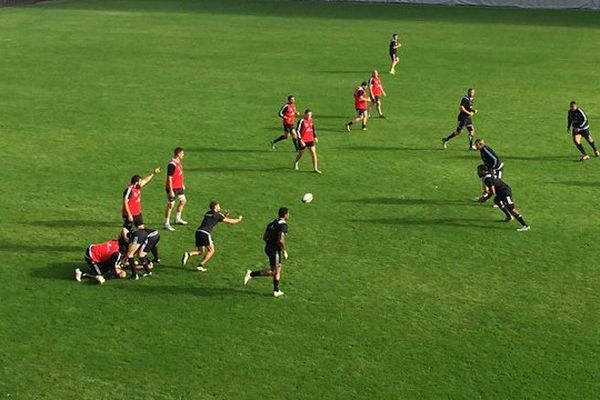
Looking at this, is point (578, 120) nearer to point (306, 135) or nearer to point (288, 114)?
point (306, 135)

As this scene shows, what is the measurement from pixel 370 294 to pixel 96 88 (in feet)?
79.4

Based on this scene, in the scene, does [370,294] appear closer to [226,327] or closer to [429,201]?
[226,327]

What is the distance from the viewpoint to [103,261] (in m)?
17.2

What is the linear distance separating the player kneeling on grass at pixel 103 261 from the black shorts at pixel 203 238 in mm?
1652

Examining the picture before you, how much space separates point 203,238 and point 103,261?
2.12 m

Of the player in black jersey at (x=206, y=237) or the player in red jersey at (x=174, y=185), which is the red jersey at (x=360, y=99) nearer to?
the player in red jersey at (x=174, y=185)

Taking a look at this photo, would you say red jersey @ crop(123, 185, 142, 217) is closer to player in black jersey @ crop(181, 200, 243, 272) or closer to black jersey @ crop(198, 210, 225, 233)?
player in black jersey @ crop(181, 200, 243, 272)

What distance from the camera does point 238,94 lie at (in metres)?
36.1

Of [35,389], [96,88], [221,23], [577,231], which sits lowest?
[35,389]

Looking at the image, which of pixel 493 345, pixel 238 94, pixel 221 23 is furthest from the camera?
pixel 221 23

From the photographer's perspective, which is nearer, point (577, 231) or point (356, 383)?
point (356, 383)

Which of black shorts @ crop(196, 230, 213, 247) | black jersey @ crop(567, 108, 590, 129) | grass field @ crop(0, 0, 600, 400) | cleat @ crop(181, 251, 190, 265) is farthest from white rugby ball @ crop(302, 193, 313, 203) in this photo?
black jersey @ crop(567, 108, 590, 129)

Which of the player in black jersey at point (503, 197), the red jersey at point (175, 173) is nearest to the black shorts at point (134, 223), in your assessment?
the red jersey at point (175, 173)

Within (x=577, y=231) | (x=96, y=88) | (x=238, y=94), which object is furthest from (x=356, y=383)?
(x=96, y=88)
